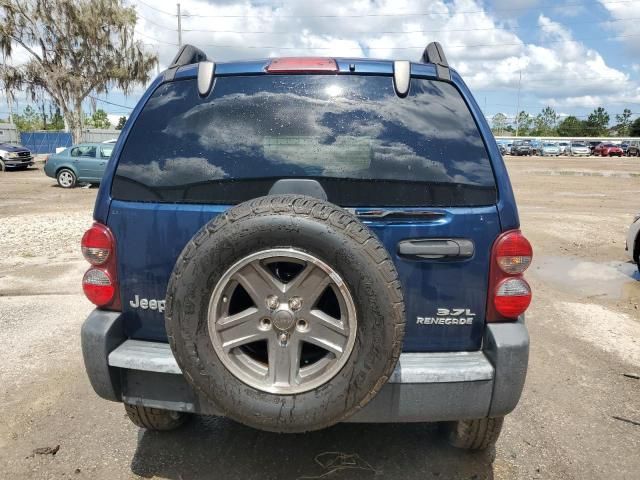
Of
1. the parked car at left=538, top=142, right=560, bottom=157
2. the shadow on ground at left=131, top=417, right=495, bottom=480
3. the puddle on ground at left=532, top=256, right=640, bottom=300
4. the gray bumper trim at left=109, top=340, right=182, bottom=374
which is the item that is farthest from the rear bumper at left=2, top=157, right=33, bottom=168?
the parked car at left=538, top=142, right=560, bottom=157

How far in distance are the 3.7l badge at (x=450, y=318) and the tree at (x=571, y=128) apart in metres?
120

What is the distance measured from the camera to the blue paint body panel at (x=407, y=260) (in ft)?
7.45

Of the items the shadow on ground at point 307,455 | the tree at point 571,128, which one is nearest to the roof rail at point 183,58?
the shadow on ground at point 307,455

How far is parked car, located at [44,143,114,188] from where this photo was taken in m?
18.4

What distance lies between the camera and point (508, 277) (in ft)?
7.66

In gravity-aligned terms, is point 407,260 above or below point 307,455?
above

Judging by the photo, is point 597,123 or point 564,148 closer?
point 564,148

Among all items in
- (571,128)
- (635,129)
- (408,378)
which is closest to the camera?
(408,378)

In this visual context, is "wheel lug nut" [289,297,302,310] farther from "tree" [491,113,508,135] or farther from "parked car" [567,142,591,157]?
"tree" [491,113,508,135]

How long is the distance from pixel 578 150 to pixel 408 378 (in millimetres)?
64505

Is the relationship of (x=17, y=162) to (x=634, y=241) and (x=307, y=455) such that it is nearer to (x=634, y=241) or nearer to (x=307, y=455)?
(x=634, y=241)

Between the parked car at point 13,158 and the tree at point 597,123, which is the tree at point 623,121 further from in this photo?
the parked car at point 13,158

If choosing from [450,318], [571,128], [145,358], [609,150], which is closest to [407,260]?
[450,318]

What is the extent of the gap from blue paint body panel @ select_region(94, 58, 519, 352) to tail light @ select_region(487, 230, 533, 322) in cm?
4
